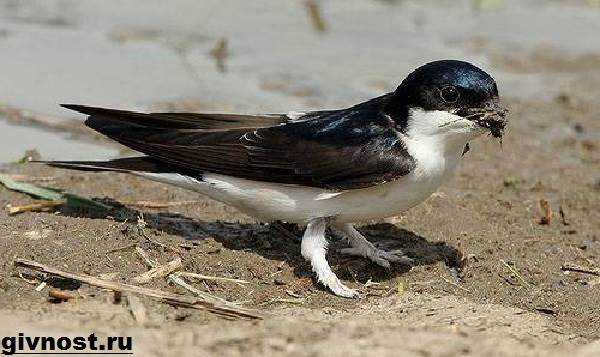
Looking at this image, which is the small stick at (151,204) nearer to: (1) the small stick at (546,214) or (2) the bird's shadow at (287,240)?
(2) the bird's shadow at (287,240)

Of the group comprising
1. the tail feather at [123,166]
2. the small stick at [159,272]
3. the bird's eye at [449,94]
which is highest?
the bird's eye at [449,94]

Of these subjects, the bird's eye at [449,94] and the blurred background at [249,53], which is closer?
the bird's eye at [449,94]

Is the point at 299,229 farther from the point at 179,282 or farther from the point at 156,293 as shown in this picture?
the point at 156,293

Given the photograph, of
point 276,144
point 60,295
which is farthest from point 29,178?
point 60,295

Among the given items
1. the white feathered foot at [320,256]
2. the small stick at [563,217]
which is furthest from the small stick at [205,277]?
the small stick at [563,217]

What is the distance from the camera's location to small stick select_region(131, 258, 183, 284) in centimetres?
439

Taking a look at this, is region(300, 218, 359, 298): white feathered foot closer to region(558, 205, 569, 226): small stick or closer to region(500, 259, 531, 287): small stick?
region(500, 259, 531, 287): small stick

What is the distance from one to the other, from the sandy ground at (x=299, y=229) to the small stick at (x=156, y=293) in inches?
1.5

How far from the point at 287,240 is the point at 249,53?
12.5 feet

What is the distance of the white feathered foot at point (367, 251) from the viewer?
4961 millimetres

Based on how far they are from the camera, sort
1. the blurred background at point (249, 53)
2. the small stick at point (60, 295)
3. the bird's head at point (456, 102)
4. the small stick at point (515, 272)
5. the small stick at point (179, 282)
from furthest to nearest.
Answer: the blurred background at point (249, 53), the small stick at point (515, 272), the bird's head at point (456, 102), the small stick at point (179, 282), the small stick at point (60, 295)

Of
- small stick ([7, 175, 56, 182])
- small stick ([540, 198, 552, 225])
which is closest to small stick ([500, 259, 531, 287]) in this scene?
small stick ([540, 198, 552, 225])

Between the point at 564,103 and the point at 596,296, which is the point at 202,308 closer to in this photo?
the point at 596,296

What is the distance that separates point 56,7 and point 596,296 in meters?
6.07
